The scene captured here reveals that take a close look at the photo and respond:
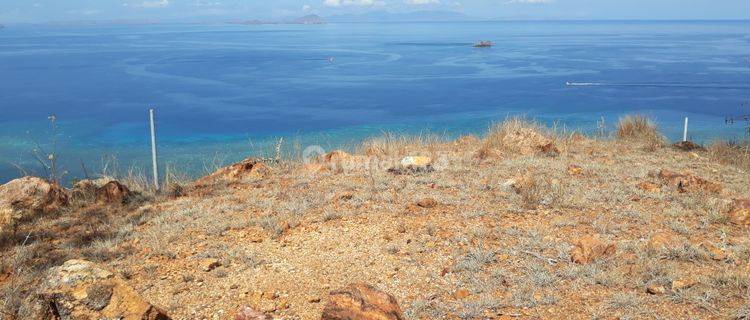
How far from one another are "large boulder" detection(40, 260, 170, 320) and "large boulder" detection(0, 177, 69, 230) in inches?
128

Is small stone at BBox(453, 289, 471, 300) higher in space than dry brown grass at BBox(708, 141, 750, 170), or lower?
higher

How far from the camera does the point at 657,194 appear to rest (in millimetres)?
6621

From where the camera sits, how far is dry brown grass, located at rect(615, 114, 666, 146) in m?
11.8

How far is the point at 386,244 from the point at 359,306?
1950 mm

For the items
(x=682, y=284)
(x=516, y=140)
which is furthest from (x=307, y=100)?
(x=682, y=284)

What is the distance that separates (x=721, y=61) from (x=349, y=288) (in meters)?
43.0

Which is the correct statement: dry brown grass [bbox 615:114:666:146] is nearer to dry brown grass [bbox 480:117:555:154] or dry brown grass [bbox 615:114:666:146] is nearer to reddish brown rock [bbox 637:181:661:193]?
dry brown grass [bbox 480:117:555:154]

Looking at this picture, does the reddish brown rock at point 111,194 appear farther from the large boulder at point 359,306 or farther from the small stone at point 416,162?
the large boulder at point 359,306

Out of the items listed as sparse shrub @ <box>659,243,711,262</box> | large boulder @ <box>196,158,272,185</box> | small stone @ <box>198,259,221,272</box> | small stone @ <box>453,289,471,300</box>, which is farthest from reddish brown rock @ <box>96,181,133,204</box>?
sparse shrub @ <box>659,243,711,262</box>

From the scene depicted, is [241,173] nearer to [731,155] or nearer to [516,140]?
[516,140]

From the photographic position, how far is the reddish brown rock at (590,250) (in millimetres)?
4625

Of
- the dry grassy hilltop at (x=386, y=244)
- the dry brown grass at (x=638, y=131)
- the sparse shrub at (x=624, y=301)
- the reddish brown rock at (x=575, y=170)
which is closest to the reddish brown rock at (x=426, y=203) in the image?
the dry grassy hilltop at (x=386, y=244)

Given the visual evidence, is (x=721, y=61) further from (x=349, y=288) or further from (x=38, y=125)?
(x=349, y=288)

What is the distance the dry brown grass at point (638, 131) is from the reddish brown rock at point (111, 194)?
9.00 m
